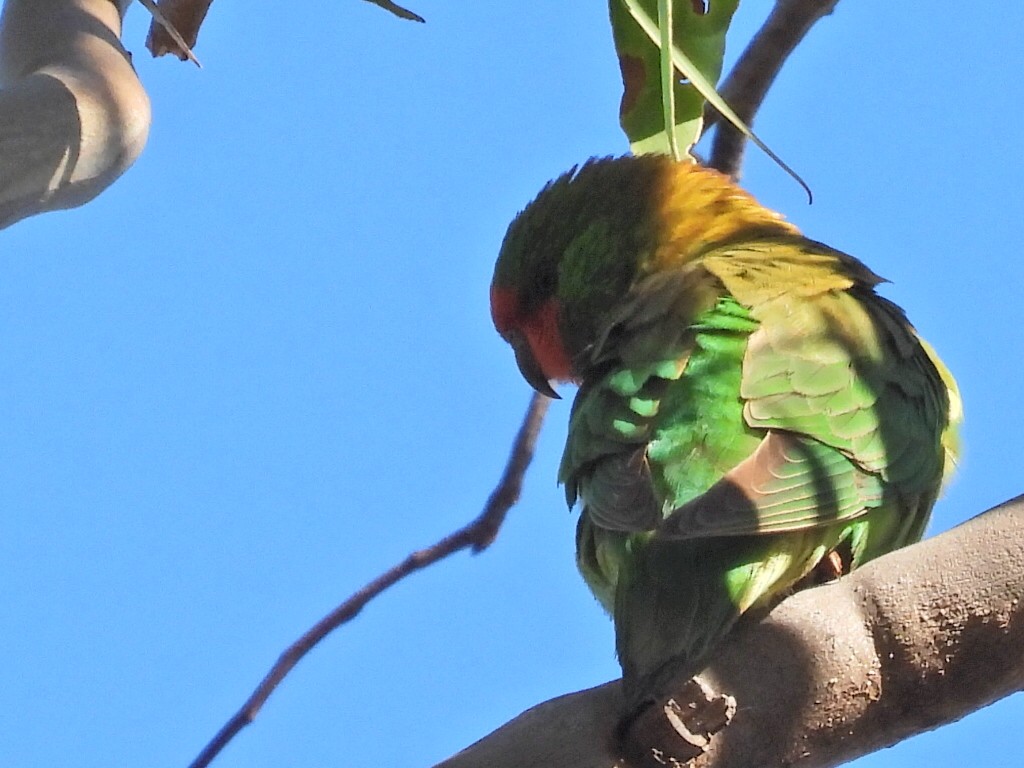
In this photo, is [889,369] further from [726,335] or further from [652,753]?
[652,753]

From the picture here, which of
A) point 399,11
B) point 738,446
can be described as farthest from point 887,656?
point 399,11

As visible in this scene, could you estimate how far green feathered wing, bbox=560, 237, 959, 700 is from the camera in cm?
184

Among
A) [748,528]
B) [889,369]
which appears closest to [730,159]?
[889,369]

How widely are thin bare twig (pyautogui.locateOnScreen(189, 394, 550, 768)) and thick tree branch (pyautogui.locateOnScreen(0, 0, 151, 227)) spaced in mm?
1206

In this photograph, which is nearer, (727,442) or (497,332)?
(727,442)

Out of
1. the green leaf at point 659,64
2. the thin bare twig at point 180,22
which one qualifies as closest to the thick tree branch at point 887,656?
the green leaf at point 659,64

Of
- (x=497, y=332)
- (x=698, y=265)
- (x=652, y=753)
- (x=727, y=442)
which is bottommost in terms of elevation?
(x=652, y=753)

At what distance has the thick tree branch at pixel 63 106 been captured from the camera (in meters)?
1.67

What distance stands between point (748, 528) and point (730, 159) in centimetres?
187

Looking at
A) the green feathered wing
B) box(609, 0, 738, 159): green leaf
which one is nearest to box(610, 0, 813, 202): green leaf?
box(609, 0, 738, 159): green leaf

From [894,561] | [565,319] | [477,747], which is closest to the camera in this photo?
[477,747]

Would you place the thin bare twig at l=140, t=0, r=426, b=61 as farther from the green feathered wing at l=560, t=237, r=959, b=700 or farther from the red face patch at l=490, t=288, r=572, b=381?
the red face patch at l=490, t=288, r=572, b=381

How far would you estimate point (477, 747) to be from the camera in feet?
4.11

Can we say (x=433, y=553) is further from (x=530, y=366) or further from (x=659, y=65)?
(x=659, y=65)
